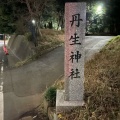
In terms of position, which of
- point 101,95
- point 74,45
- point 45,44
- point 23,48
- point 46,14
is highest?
point 46,14

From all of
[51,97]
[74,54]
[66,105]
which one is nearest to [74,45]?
[74,54]

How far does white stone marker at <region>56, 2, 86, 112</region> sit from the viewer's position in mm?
5152

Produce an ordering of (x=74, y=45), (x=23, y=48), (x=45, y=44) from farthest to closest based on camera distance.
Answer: (x=23, y=48)
(x=45, y=44)
(x=74, y=45)

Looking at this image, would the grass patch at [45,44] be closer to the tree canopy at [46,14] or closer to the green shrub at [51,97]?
the tree canopy at [46,14]

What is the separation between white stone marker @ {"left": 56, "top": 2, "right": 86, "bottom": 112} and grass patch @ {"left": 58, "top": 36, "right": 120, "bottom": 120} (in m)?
0.26

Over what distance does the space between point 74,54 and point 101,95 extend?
1163mm

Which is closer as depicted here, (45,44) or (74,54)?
(74,54)

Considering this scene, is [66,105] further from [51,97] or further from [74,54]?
[74,54]

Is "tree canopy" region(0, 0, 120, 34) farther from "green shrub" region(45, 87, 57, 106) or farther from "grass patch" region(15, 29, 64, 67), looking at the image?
"green shrub" region(45, 87, 57, 106)

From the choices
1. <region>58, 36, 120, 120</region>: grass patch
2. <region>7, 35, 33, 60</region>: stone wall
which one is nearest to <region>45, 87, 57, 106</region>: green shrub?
<region>58, 36, 120, 120</region>: grass patch

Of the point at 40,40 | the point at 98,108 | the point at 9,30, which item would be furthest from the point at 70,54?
the point at 9,30

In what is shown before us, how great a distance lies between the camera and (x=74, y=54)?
529cm

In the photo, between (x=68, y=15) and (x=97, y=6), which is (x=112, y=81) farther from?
(x=97, y=6)

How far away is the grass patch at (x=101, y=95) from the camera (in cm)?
485
